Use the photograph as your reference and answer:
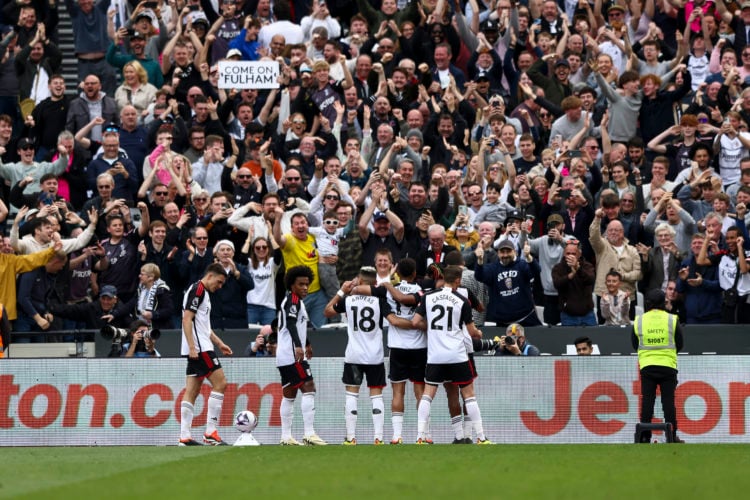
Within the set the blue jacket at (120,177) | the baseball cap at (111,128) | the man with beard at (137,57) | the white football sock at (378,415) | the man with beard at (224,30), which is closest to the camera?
the white football sock at (378,415)

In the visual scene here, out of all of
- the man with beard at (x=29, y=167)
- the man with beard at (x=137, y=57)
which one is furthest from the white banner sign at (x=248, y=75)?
the man with beard at (x=29, y=167)

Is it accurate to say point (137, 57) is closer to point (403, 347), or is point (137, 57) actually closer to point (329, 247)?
point (329, 247)

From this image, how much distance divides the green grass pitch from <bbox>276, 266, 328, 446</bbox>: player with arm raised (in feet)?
4.45

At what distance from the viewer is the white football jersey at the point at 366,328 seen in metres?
17.5

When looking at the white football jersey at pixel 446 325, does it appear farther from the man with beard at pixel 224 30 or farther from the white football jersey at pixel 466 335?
the man with beard at pixel 224 30

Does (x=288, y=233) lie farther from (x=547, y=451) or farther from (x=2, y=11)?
(x=2, y=11)

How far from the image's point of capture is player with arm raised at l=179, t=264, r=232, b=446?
56.3 ft

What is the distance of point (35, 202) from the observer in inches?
866

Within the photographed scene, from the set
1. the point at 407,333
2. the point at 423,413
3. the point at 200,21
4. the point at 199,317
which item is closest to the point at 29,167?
the point at 200,21

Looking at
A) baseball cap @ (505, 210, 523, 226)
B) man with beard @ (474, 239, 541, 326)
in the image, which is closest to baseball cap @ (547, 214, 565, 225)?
baseball cap @ (505, 210, 523, 226)

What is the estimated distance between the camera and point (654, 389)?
1706 cm

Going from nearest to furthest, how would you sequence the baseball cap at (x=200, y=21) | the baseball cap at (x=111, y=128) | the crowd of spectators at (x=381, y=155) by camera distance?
the crowd of spectators at (x=381, y=155), the baseball cap at (x=111, y=128), the baseball cap at (x=200, y=21)

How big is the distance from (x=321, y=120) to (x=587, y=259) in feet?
17.1

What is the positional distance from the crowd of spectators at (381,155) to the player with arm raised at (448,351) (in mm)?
1153
